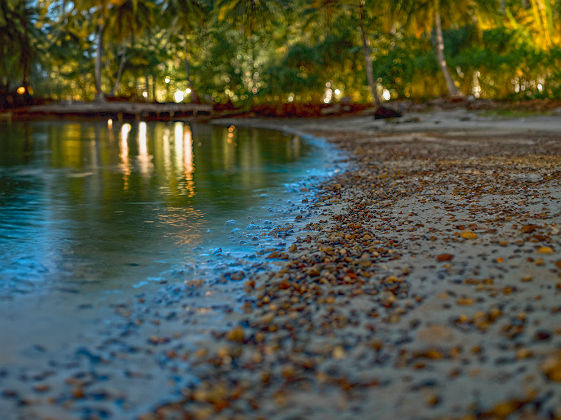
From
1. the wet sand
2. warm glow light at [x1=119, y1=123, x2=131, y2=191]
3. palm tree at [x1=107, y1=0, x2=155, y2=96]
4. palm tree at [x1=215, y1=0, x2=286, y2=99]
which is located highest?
palm tree at [x1=107, y1=0, x2=155, y2=96]

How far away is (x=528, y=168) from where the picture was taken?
12.3 m

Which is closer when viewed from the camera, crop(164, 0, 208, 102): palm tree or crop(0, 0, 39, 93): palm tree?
crop(164, 0, 208, 102): palm tree

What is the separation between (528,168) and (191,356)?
10.1 meters

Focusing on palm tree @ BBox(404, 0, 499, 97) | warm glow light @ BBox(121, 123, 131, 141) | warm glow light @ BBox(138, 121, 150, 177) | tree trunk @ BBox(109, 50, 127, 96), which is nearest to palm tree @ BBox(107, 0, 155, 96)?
tree trunk @ BBox(109, 50, 127, 96)

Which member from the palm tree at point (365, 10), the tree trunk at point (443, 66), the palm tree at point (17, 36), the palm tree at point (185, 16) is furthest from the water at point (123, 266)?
the palm tree at point (17, 36)

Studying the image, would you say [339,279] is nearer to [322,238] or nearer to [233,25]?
[322,238]

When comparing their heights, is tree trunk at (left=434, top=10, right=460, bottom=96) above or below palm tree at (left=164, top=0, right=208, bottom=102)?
below

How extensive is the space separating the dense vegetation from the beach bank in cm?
2504

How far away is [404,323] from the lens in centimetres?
449

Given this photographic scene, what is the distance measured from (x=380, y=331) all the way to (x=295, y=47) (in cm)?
4236

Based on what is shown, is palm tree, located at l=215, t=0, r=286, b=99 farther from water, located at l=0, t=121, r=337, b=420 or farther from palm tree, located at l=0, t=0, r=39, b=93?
water, located at l=0, t=121, r=337, b=420

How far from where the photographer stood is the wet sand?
11.6 feet

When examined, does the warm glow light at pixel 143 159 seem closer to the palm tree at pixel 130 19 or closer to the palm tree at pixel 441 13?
the palm tree at pixel 441 13

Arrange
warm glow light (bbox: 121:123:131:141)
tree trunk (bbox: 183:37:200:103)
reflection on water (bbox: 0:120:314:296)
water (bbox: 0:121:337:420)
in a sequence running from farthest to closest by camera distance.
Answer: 1. tree trunk (bbox: 183:37:200:103)
2. warm glow light (bbox: 121:123:131:141)
3. reflection on water (bbox: 0:120:314:296)
4. water (bbox: 0:121:337:420)
